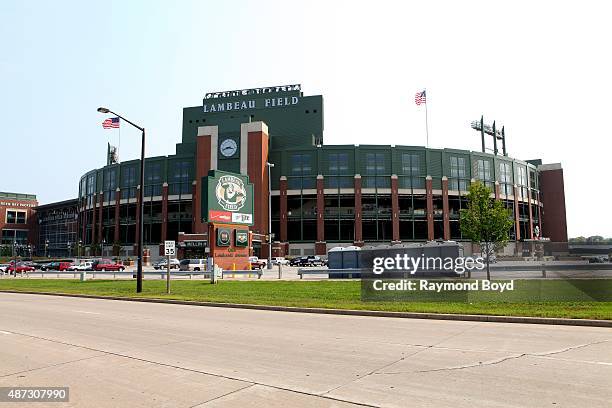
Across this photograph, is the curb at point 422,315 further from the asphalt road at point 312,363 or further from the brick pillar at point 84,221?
the brick pillar at point 84,221

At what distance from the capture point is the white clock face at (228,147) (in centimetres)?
8662

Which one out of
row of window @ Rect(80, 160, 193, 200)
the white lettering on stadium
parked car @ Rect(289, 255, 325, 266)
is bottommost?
parked car @ Rect(289, 255, 325, 266)

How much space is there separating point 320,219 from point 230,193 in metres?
42.8

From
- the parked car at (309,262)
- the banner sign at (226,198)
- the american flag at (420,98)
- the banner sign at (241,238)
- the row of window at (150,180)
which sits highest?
the american flag at (420,98)

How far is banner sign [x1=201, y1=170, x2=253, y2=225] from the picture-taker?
133ft

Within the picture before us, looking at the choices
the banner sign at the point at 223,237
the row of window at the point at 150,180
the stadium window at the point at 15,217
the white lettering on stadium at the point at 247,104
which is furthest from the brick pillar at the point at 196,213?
the stadium window at the point at 15,217

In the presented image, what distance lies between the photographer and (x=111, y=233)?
100 metres

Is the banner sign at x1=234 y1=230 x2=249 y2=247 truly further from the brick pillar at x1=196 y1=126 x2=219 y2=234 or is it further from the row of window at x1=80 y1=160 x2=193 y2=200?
the row of window at x1=80 y1=160 x2=193 y2=200

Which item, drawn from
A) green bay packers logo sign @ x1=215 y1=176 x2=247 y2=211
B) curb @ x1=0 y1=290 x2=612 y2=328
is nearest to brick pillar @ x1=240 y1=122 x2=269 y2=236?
green bay packers logo sign @ x1=215 y1=176 x2=247 y2=211

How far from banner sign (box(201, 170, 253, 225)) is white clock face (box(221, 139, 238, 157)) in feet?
140

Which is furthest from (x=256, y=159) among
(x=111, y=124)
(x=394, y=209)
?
(x=111, y=124)

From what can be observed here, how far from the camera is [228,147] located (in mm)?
86875

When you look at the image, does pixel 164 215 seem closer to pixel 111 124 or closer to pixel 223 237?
pixel 223 237

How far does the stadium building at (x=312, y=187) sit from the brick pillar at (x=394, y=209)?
0.18m
